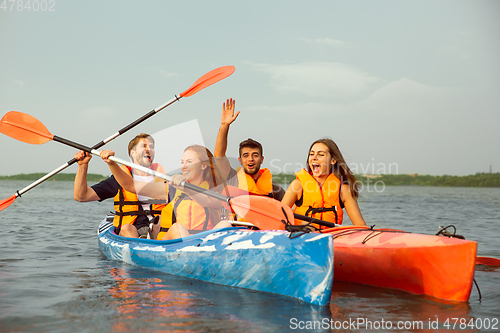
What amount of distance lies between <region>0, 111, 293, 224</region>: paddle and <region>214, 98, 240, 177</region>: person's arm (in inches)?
29.6

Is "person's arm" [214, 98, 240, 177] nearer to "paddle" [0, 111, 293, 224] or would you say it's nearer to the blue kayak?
"paddle" [0, 111, 293, 224]

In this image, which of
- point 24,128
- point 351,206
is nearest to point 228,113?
point 351,206

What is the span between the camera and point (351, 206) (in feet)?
13.9

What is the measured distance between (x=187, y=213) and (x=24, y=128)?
2.50m

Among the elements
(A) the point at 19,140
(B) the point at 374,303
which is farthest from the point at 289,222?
(A) the point at 19,140

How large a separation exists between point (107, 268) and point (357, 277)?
102 inches

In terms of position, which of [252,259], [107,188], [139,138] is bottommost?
[252,259]

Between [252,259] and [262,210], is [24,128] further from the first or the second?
[252,259]

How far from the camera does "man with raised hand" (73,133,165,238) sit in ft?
14.7

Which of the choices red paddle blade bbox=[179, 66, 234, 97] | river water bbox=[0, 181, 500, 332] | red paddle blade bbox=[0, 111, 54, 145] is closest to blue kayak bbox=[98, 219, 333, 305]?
river water bbox=[0, 181, 500, 332]

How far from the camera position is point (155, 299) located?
3.11m

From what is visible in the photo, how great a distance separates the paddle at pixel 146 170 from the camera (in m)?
3.71

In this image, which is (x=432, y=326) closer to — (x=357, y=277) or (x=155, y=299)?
(x=357, y=277)

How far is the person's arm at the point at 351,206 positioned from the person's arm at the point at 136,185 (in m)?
1.90
